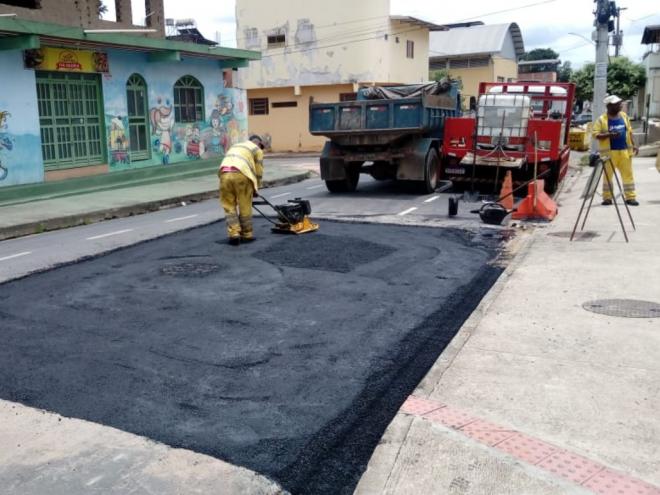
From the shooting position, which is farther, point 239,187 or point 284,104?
point 284,104

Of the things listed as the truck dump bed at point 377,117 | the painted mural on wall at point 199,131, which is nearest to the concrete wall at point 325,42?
the painted mural on wall at point 199,131

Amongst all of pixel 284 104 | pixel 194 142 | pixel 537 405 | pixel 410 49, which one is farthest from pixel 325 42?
pixel 537 405

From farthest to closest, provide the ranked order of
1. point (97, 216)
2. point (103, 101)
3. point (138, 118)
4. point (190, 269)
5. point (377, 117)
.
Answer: point (138, 118) → point (103, 101) → point (377, 117) → point (97, 216) → point (190, 269)

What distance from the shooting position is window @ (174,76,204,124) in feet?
68.1

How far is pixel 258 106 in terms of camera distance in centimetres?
3694

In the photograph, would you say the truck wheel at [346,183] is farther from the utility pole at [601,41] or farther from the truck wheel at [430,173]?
the utility pole at [601,41]

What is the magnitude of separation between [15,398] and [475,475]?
113 inches

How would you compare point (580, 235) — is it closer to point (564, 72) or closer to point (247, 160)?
point (247, 160)

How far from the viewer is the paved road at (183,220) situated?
9188mm

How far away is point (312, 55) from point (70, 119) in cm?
1911

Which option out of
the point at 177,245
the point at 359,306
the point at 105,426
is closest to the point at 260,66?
the point at 177,245

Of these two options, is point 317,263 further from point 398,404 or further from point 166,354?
point 398,404

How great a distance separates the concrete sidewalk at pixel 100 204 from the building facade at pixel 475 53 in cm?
2889

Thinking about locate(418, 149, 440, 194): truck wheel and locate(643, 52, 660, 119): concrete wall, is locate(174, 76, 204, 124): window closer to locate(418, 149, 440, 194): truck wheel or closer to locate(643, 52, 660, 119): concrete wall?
locate(418, 149, 440, 194): truck wheel
